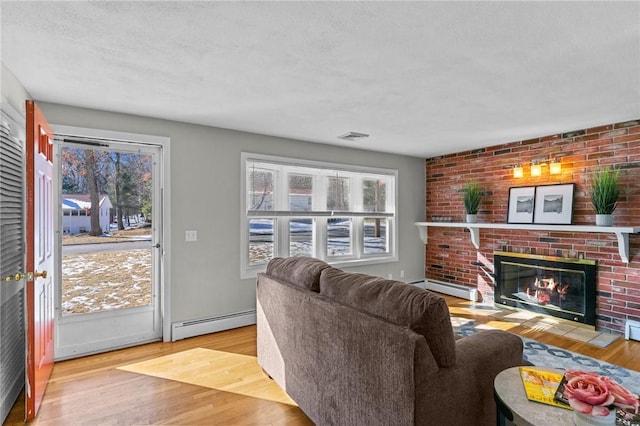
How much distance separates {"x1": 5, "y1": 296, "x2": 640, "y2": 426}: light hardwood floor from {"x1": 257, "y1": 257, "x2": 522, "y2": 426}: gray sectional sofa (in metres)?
0.36

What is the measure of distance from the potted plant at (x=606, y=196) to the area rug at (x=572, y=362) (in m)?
1.41

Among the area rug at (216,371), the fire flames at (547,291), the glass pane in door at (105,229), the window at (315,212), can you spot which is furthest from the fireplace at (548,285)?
the glass pane in door at (105,229)

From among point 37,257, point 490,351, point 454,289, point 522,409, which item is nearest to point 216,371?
point 37,257

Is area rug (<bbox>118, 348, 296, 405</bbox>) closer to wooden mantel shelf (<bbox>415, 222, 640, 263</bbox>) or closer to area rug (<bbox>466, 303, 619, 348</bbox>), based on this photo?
area rug (<bbox>466, 303, 619, 348</bbox>)

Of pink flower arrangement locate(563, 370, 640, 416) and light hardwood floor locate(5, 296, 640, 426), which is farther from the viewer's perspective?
light hardwood floor locate(5, 296, 640, 426)

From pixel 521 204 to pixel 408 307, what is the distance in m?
3.69

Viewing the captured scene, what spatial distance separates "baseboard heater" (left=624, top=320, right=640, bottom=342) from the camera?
3512mm

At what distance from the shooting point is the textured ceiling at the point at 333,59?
166 cm

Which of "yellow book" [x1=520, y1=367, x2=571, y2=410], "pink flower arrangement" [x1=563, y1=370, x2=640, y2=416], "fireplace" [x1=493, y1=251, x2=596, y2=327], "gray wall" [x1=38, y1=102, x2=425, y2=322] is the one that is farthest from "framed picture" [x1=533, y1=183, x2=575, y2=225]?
"pink flower arrangement" [x1=563, y1=370, x2=640, y2=416]

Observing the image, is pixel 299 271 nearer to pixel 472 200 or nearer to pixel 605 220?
pixel 605 220

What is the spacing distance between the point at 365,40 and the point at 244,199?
8.23 feet

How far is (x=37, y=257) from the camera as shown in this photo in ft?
7.42

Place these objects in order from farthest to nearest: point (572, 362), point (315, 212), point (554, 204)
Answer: point (315, 212)
point (554, 204)
point (572, 362)

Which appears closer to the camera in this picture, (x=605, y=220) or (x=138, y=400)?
(x=138, y=400)
